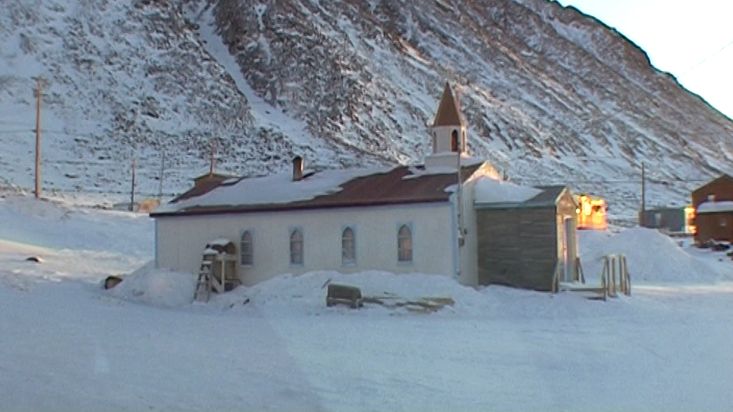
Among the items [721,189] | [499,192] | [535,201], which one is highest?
[721,189]

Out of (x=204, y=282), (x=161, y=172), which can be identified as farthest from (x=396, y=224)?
(x=161, y=172)

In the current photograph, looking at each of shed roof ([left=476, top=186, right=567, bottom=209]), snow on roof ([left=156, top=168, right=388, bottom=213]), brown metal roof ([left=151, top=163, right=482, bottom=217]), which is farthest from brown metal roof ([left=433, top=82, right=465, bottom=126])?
shed roof ([left=476, top=186, right=567, bottom=209])

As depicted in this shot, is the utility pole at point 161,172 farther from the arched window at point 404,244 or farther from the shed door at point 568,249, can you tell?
the shed door at point 568,249

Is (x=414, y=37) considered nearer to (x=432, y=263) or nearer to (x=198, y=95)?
(x=198, y=95)

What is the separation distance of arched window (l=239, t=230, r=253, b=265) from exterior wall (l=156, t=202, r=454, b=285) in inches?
6.2

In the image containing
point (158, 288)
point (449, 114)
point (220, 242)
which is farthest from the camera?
point (449, 114)

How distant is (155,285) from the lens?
26141 millimetres

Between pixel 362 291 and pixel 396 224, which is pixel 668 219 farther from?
pixel 362 291

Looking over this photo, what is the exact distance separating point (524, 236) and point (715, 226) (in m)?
35.2

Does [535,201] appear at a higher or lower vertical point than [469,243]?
higher

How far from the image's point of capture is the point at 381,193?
2559 centimetres

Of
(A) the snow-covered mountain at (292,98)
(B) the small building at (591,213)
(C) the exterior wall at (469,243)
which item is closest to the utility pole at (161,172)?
(A) the snow-covered mountain at (292,98)

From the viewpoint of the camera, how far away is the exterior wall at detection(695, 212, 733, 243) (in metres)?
55.0

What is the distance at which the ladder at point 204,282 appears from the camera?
84.5 feet
